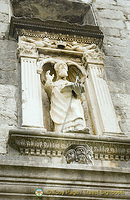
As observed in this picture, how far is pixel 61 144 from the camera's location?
4562 millimetres

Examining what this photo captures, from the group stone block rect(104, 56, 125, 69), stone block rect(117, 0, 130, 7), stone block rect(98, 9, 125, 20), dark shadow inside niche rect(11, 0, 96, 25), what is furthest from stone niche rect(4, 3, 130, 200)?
stone block rect(117, 0, 130, 7)

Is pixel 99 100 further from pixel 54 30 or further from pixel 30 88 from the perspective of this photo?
pixel 54 30

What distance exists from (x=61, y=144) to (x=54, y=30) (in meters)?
2.54

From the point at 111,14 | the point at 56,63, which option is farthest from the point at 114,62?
the point at 111,14

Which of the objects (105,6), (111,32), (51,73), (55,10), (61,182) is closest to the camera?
(61,182)

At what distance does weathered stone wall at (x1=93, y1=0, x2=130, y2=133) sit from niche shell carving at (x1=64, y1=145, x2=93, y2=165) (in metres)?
0.98

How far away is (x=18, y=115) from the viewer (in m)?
5.04

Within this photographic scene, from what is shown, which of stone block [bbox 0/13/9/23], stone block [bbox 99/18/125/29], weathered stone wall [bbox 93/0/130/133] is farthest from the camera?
stone block [bbox 99/18/125/29]

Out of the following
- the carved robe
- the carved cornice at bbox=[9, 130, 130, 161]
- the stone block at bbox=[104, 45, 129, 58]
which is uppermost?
the stone block at bbox=[104, 45, 129, 58]

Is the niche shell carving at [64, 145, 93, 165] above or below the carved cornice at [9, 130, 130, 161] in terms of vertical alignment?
below

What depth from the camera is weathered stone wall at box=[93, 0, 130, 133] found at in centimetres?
570

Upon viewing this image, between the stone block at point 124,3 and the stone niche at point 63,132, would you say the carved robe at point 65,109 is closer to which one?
the stone niche at point 63,132

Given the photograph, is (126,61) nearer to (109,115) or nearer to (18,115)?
(109,115)

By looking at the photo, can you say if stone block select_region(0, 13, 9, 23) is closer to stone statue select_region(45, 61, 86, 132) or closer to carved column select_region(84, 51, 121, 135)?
stone statue select_region(45, 61, 86, 132)
